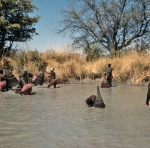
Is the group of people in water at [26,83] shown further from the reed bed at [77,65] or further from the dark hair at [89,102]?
the reed bed at [77,65]

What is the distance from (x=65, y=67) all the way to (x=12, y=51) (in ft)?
15.7

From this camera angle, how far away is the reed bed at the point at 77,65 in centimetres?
2034

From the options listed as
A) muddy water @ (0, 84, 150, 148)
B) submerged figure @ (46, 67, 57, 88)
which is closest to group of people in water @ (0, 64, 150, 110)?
submerged figure @ (46, 67, 57, 88)

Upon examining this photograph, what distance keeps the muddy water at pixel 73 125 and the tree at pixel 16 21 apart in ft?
52.2

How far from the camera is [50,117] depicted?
841cm

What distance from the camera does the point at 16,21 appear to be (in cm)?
2636

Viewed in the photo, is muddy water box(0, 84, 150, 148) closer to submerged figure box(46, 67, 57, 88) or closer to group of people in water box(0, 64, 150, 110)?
group of people in water box(0, 64, 150, 110)

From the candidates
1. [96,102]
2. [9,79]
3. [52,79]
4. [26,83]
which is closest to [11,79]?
[9,79]

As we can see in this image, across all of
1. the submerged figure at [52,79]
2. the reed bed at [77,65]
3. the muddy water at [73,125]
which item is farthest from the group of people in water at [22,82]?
the muddy water at [73,125]

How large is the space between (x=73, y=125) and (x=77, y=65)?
1487 centimetres

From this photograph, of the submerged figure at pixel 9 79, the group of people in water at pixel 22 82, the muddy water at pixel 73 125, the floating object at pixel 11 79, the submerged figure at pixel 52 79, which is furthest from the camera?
the floating object at pixel 11 79

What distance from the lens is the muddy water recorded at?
19.6ft

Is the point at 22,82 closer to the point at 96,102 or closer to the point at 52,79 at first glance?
the point at 52,79

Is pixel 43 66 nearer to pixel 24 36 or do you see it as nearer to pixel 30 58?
pixel 30 58
